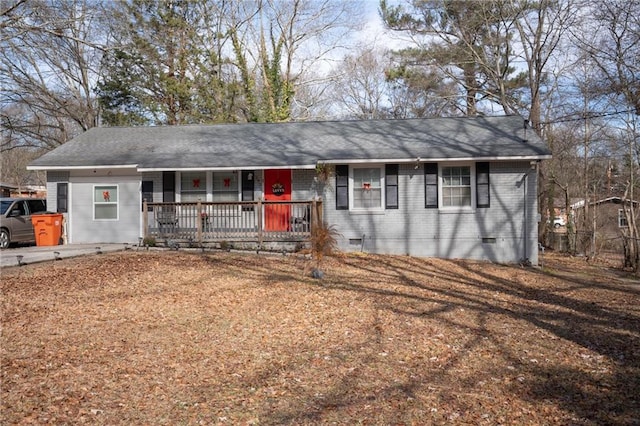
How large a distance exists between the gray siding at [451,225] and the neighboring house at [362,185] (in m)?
0.03

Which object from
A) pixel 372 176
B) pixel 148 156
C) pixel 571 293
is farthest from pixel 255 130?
pixel 571 293

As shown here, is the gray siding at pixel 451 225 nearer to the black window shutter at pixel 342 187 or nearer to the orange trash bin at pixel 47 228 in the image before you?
the black window shutter at pixel 342 187

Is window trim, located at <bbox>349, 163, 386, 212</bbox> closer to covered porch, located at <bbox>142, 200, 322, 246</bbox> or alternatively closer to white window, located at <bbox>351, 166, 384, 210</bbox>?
white window, located at <bbox>351, 166, 384, 210</bbox>

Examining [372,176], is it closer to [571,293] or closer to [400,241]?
[400,241]

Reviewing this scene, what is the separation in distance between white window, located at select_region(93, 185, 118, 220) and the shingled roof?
86cm

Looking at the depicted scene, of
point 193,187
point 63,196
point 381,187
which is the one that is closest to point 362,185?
point 381,187

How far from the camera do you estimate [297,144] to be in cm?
1595

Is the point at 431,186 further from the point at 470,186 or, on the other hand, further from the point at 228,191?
the point at 228,191

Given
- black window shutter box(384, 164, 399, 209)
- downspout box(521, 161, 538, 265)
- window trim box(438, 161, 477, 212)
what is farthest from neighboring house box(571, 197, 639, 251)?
black window shutter box(384, 164, 399, 209)

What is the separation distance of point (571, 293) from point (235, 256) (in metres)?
7.22

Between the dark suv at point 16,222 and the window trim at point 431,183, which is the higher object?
the window trim at point 431,183

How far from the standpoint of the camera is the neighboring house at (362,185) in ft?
47.0

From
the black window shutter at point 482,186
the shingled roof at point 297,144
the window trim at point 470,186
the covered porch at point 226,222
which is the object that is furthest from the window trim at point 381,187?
the black window shutter at point 482,186

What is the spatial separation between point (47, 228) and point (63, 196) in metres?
1.08
